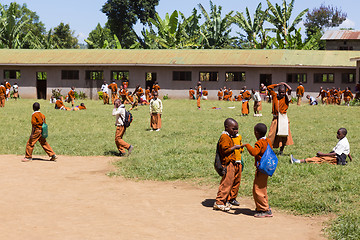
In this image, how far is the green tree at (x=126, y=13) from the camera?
6450 cm

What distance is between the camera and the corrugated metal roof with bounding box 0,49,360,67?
39688 mm

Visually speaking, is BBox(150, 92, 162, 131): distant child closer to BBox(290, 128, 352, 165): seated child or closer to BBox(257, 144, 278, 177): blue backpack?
BBox(290, 128, 352, 165): seated child

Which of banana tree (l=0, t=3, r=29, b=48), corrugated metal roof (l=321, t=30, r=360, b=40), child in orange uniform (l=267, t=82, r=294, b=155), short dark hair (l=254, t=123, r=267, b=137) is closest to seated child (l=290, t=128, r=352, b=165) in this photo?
child in orange uniform (l=267, t=82, r=294, b=155)

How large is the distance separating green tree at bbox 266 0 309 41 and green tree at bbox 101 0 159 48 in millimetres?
23248

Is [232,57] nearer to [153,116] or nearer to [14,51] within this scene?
[14,51]

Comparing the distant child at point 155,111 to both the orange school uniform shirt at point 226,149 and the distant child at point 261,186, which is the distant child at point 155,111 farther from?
the distant child at point 261,186

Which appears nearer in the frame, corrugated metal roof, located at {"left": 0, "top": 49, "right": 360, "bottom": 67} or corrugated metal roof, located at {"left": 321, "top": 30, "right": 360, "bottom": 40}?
corrugated metal roof, located at {"left": 0, "top": 49, "right": 360, "bottom": 67}

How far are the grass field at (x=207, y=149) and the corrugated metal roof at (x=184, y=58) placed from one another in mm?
12958

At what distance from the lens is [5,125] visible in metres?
21.2

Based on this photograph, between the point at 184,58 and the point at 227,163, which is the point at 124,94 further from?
the point at 227,163

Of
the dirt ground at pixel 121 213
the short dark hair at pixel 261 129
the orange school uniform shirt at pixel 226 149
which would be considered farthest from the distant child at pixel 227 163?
the short dark hair at pixel 261 129

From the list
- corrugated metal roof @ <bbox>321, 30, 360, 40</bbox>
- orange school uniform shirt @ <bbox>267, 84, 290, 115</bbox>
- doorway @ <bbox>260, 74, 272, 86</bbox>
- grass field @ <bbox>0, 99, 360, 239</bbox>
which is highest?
corrugated metal roof @ <bbox>321, 30, 360, 40</bbox>

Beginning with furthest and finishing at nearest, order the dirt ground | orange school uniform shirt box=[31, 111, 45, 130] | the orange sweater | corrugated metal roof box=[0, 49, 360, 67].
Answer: corrugated metal roof box=[0, 49, 360, 67] < orange school uniform shirt box=[31, 111, 45, 130] < the orange sweater < the dirt ground

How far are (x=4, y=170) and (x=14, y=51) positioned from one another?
36.8 meters
